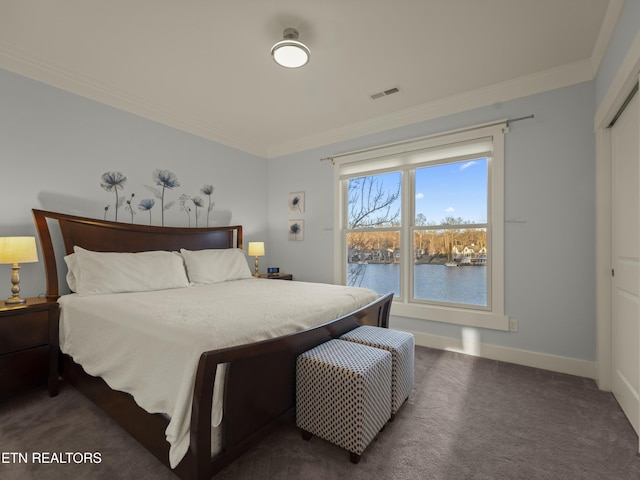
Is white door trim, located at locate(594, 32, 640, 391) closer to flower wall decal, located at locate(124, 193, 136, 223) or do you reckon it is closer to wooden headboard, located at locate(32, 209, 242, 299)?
wooden headboard, located at locate(32, 209, 242, 299)

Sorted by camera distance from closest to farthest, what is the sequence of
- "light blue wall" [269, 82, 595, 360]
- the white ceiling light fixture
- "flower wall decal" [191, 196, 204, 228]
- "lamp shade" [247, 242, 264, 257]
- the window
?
1. the white ceiling light fixture
2. "light blue wall" [269, 82, 595, 360]
3. the window
4. "flower wall decal" [191, 196, 204, 228]
5. "lamp shade" [247, 242, 264, 257]

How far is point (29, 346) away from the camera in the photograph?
7.04ft

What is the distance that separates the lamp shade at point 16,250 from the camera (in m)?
2.14

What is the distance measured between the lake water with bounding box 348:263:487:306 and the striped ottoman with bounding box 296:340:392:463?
1761 mm

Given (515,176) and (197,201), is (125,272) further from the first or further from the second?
(515,176)

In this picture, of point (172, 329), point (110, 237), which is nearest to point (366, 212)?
point (110, 237)

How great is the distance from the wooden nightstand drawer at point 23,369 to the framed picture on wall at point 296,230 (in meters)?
2.87

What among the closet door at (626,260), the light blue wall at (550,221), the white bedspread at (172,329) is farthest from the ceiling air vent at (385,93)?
the white bedspread at (172,329)

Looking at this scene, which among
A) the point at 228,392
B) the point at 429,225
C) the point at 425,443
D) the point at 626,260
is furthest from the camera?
the point at 429,225

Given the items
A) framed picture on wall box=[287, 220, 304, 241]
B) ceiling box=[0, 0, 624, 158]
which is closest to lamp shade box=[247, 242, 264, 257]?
framed picture on wall box=[287, 220, 304, 241]

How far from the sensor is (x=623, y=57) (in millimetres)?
1849

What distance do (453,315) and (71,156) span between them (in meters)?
3.95

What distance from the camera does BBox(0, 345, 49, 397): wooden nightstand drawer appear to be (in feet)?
6.66

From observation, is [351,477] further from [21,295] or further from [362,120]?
[362,120]
